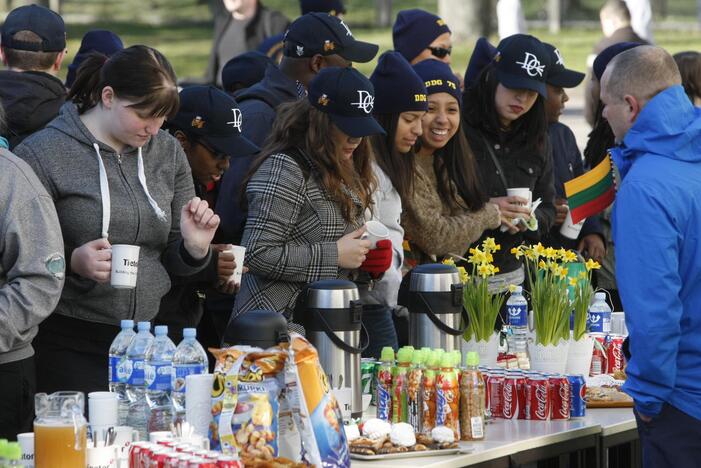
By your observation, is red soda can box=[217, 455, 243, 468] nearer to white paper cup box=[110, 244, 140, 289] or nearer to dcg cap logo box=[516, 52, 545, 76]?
white paper cup box=[110, 244, 140, 289]

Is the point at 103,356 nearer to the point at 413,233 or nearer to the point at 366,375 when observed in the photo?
the point at 366,375

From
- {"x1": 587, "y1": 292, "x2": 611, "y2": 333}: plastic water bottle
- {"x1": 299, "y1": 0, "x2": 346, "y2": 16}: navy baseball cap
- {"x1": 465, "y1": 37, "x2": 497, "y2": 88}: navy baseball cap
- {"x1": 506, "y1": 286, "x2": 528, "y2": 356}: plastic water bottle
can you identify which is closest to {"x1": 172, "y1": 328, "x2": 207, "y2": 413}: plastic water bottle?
{"x1": 506, "y1": 286, "x2": 528, "y2": 356}: plastic water bottle

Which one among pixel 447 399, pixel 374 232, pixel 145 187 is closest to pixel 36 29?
pixel 145 187

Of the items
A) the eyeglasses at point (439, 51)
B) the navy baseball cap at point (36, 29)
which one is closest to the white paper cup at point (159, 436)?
the navy baseball cap at point (36, 29)

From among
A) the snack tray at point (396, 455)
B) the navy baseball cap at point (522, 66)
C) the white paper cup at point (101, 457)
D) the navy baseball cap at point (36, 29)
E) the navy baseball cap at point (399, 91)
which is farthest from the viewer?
the navy baseball cap at point (522, 66)

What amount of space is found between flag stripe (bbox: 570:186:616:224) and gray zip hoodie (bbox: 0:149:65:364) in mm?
1806

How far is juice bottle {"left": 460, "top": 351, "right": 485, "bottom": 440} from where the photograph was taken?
4.23 m

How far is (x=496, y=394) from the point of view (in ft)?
15.2

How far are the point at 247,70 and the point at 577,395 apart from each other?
9.92ft

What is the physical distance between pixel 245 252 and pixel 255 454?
1578 millimetres

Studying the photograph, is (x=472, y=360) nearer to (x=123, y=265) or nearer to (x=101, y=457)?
(x=123, y=265)

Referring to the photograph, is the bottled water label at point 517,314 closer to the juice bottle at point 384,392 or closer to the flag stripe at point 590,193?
the flag stripe at point 590,193

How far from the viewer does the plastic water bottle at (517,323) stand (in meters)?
5.12

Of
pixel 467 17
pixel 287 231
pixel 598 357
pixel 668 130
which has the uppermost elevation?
pixel 467 17
